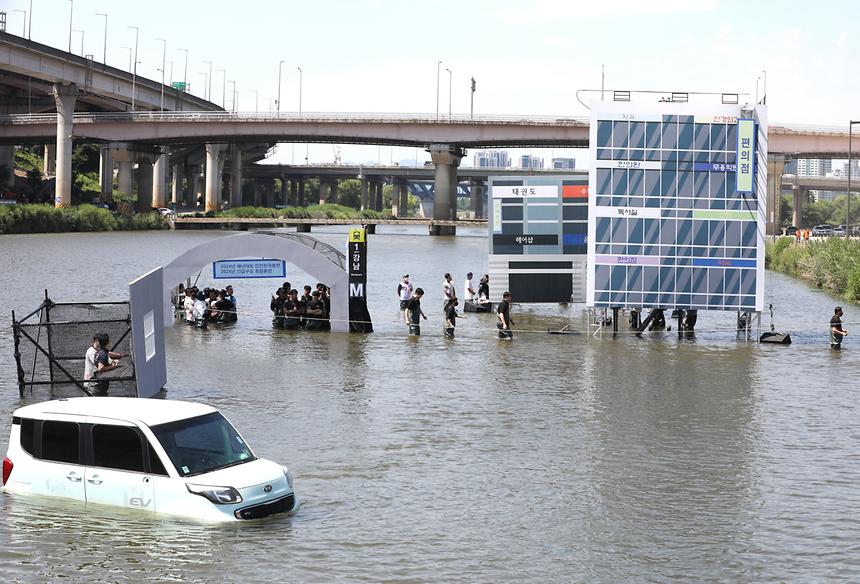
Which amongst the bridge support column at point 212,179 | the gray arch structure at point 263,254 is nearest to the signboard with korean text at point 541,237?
the gray arch structure at point 263,254

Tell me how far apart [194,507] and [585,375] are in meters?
18.0

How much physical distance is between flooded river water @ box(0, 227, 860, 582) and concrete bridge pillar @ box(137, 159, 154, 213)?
11026 cm

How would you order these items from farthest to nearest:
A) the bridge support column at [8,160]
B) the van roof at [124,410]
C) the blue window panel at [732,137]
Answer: the bridge support column at [8,160], the blue window panel at [732,137], the van roof at [124,410]

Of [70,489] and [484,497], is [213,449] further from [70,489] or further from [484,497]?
[484,497]

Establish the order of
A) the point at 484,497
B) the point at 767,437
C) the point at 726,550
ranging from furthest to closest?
the point at 767,437 → the point at 484,497 → the point at 726,550

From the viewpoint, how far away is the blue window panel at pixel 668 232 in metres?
38.6

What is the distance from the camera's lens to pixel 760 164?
38.2 meters

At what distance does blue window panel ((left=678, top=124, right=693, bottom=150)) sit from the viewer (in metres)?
38.2

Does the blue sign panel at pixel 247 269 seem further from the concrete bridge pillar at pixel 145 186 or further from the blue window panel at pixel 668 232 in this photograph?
the concrete bridge pillar at pixel 145 186

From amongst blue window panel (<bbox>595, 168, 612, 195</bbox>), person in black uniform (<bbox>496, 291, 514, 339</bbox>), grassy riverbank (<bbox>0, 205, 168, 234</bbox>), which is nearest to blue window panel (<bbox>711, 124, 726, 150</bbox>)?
blue window panel (<bbox>595, 168, 612, 195</bbox>)

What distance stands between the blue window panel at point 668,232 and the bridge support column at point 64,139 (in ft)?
316

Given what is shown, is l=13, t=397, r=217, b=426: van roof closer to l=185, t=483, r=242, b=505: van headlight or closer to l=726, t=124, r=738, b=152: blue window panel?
l=185, t=483, r=242, b=505: van headlight

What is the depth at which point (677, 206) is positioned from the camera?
3856 cm

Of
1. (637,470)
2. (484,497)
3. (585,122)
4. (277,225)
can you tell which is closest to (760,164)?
(637,470)
